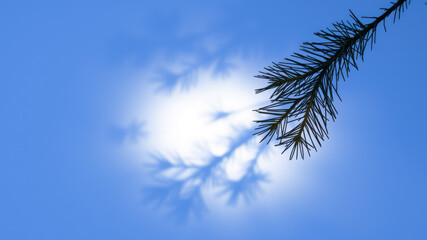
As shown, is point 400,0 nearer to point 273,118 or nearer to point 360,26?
point 360,26

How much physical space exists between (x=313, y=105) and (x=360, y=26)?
0.09 metres

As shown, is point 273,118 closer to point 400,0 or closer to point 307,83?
point 307,83

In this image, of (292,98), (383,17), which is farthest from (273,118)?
(383,17)

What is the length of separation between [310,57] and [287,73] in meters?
0.03

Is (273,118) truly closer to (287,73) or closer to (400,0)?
(287,73)

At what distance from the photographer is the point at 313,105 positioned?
0.30 m

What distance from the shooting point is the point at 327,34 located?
31cm

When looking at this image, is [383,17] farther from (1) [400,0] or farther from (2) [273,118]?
(2) [273,118]

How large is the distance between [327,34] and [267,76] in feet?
0.23

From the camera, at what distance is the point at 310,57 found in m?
0.31

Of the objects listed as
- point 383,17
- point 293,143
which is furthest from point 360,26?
point 293,143

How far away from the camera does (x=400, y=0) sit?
28cm

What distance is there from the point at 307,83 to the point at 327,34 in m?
0.05

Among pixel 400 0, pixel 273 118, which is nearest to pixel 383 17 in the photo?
pixel 400 0
